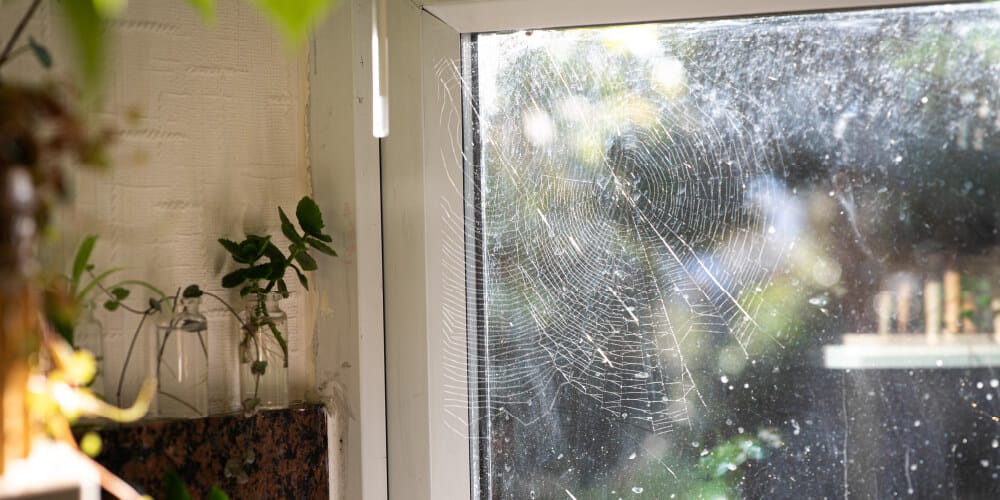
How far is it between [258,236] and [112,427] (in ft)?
0.91

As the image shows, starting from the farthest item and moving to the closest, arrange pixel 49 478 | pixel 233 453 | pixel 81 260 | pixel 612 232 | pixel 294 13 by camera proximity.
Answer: pixel 612 232 < pixel 233 453 < pixel 81 260 < pixel 49 478 < pixel 294 13

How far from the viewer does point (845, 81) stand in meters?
0.99

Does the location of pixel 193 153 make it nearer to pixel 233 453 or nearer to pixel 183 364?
pixel 183 364

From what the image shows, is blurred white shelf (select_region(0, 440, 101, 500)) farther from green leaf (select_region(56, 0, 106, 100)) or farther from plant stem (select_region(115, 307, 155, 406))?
green leaf (select_region(56, 0, 106, 100))

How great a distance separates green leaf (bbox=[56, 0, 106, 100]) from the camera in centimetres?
30

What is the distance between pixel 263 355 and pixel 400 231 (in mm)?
242

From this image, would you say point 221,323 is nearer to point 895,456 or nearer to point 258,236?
point 258,236

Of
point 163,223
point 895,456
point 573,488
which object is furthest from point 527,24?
point 895,456

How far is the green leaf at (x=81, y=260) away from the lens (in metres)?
0.82

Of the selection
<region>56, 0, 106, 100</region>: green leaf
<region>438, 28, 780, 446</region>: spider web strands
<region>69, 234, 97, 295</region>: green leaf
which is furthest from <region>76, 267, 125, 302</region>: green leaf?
<region>56, 0, 106, 100</region>: green leaf

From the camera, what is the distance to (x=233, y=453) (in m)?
0.94

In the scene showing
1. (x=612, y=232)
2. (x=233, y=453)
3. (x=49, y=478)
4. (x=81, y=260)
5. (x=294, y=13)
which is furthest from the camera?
(x=612, y=232)

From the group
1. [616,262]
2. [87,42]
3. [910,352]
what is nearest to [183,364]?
[616,262]

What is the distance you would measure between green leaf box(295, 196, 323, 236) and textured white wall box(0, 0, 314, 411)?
0.21 feet
